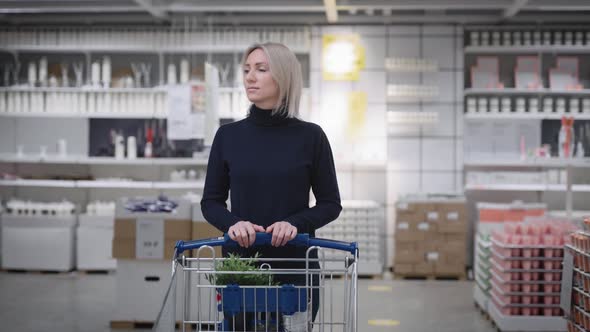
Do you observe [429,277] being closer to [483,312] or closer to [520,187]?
[520,187]

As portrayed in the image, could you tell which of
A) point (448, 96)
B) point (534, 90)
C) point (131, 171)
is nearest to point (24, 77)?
point (131, 171)

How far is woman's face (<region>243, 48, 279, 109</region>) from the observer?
100 inches

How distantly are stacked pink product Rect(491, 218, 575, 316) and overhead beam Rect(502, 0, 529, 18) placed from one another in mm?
3020

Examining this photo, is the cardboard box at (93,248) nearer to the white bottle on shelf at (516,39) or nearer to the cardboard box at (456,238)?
the cardboard box at (456,238)

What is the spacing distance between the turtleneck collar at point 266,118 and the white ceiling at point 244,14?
628cm

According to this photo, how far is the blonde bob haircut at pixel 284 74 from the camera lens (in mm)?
2537

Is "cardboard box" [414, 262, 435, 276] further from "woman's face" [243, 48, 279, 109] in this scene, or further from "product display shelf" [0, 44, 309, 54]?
"woman's face" [243, 48, 279, 109]

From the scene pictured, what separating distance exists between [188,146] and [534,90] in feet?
14.1

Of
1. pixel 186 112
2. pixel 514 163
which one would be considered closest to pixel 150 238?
pixel 186 112

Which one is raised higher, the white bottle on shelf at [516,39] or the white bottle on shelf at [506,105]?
the white bottle on shelf at [516,39]

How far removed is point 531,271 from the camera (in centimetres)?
621

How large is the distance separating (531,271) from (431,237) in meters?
3.16

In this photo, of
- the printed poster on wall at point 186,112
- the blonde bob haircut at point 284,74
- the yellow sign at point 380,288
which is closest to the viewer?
the blonde bob haircut at point 284,74

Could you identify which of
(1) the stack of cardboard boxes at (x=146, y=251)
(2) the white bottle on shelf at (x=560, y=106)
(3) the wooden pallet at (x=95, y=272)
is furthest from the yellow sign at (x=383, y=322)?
(2) the white bottle on shelf at (x=560, y=106)
